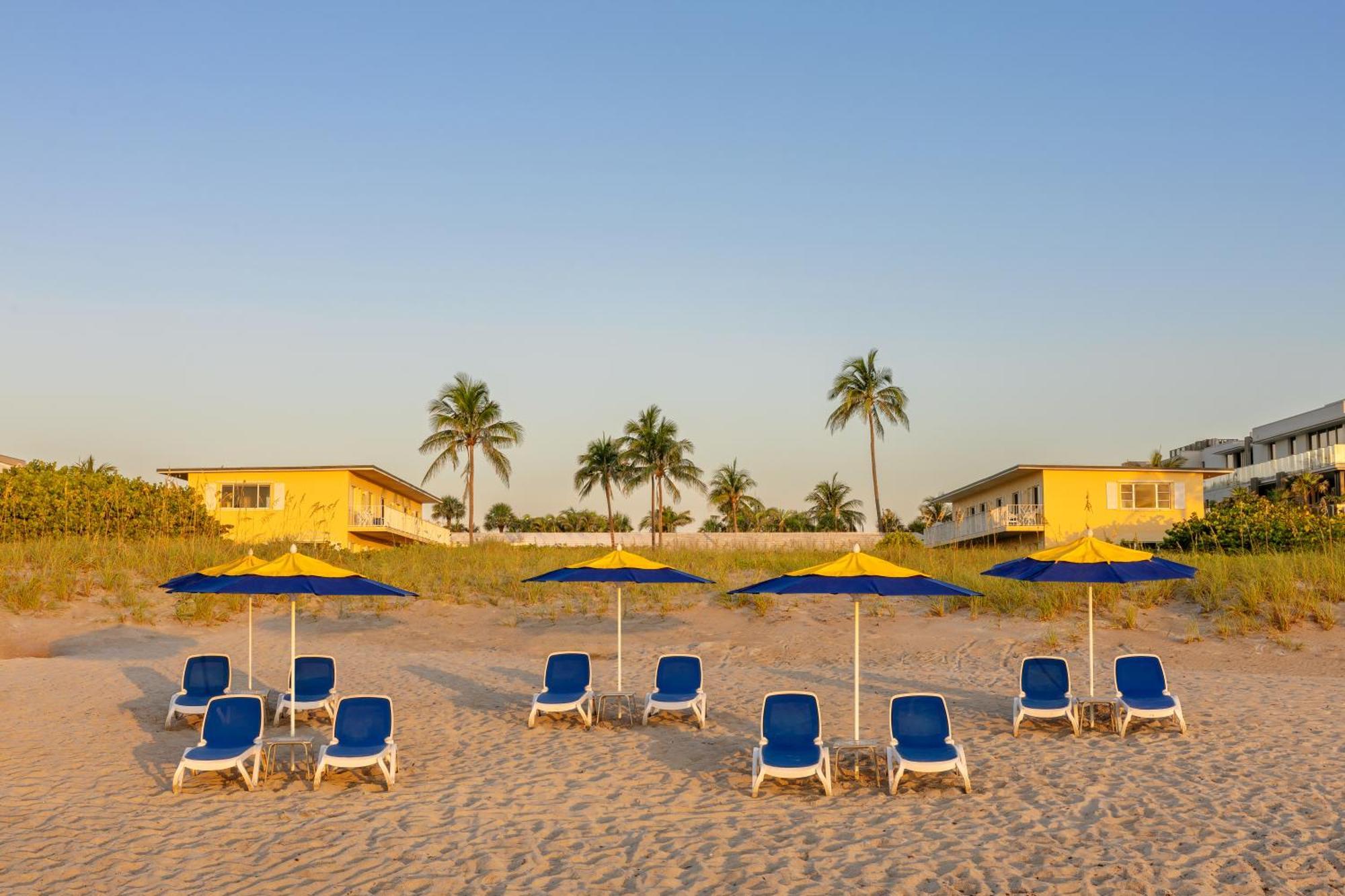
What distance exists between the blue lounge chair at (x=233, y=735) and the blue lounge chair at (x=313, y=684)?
2593 mm

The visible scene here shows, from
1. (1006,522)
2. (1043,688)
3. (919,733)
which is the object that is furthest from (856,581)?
(1006,522)

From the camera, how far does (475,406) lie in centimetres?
4881

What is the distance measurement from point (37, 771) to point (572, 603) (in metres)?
13.3

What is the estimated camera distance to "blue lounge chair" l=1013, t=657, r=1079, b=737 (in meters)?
11.7

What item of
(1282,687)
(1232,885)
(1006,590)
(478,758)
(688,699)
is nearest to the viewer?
(1232,885)

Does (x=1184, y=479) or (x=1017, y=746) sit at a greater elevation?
(x=1184, y=479)

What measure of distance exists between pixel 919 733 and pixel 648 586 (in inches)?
575

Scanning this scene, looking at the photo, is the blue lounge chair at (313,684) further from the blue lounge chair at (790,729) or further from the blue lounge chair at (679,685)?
the blue lounge chair at (790,729)

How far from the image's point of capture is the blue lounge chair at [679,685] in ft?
40.9

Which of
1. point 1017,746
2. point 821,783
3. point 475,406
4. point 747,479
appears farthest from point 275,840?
point 747,479

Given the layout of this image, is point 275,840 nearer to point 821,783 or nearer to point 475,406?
point 821,783

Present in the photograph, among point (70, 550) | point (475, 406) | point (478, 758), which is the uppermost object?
point (475, 406)

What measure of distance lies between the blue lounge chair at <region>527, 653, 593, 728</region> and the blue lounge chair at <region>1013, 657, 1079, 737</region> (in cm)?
514

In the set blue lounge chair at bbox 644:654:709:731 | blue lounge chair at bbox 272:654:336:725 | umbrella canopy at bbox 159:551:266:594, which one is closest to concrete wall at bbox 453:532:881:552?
blue lounge chair at bbox 644:654:709:731
